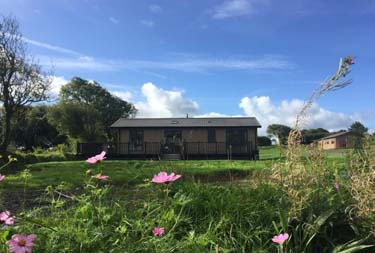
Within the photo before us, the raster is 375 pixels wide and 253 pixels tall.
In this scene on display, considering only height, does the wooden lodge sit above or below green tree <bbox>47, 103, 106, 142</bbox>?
below

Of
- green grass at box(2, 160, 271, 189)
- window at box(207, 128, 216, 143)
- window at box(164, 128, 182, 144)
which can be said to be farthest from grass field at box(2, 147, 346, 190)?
window at box(164, 128, 182, 144)

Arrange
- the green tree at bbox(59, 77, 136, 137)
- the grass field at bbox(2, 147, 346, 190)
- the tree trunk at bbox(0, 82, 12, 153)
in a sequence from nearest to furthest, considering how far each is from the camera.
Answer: the grass field at bbox(2, 147, 346, 190)
the tree trunk at bbox(0, 82, 12, 153)
the green tree at bbox(59, 77, 136, 137)

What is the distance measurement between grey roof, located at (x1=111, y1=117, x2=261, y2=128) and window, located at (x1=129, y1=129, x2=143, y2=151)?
0.49m

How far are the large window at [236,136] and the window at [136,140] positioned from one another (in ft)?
19.1

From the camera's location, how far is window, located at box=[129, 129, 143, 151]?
1042 inches

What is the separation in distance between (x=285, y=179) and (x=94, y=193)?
115cm

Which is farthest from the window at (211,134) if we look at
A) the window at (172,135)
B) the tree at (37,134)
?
the tree at (37,134)

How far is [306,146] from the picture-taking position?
8.69 feet

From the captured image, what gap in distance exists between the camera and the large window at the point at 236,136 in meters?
25.9

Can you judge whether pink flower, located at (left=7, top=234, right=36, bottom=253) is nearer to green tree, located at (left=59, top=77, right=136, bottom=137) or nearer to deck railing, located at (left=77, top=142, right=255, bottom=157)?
deck railing, located at (left=77, top=142, right=255, bottom=157)

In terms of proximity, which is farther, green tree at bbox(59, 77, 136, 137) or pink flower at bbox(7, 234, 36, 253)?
green tree at bbox(59, 77, 136, 137)

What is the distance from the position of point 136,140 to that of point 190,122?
12.9 feet

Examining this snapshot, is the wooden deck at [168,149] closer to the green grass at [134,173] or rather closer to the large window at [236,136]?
the large window at [236,136]

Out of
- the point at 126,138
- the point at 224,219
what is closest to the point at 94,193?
the point at 224,219
